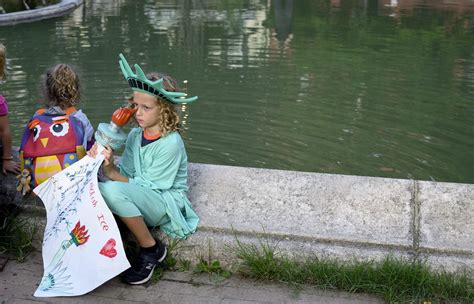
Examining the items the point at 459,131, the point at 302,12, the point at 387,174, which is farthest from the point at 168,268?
the point at 302,12

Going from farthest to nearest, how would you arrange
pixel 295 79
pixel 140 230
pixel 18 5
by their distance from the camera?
pixel 18 5 < pixel 295 79 < pixel 140 230

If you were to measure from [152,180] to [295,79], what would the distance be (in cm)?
646

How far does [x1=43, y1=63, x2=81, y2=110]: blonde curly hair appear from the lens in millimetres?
3875

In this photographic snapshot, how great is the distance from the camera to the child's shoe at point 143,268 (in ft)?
11.1

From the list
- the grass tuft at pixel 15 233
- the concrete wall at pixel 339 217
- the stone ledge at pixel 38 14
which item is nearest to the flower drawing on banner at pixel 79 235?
the grass tuft at pixel 15 233

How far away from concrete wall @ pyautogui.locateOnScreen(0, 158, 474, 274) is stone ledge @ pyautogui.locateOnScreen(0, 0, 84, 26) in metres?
13.2

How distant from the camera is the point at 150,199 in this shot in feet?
11.5

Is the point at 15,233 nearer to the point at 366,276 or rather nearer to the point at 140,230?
the point at 140,230

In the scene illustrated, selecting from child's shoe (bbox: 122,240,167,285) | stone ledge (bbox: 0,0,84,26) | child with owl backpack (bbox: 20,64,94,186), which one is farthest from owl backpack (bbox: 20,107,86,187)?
stone ledge (bbox: 0,0,84,26)

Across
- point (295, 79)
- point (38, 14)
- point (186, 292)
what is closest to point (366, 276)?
point (186, 292)

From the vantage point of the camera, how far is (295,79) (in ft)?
32.2

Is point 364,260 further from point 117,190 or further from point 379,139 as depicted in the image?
point 379,139

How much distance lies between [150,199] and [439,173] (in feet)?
12.6

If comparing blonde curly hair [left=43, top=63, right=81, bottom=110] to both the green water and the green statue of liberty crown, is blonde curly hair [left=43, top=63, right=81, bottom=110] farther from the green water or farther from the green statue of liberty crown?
the green water
